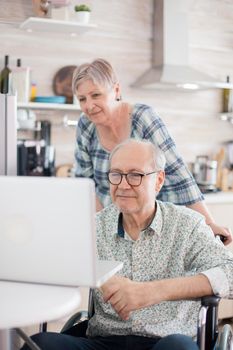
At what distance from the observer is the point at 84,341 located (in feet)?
6.08

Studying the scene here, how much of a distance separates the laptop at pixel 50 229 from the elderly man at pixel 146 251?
529mm

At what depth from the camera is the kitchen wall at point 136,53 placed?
3852 millimetres

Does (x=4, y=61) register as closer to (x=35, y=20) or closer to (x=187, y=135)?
(x=35, y=20)

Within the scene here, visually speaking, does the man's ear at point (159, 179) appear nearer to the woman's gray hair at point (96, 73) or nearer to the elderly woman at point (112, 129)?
the elderly woman at point (112, 129)

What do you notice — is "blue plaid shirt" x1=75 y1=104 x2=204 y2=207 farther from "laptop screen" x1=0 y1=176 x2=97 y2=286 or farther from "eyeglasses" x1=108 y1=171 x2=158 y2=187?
"laptop screen" x1=0 y1=176 x2=97 y2=286

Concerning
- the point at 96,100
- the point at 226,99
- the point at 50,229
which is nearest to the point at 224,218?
the point at 226,99

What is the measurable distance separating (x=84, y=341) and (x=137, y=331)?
17 cm

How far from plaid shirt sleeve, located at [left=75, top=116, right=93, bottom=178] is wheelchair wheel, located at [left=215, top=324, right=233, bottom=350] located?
3.47 feet

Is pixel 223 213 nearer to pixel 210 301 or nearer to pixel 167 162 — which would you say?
pixel 167 162

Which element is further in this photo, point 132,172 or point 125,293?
point 132,172

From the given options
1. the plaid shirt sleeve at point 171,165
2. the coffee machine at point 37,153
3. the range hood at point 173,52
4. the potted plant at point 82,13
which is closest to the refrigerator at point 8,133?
the plaid shirt sleeve at point 171,165

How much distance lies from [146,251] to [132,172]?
0.26 metres

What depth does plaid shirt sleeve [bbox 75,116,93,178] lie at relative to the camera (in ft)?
8.32

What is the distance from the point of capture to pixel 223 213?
3.79 meters
